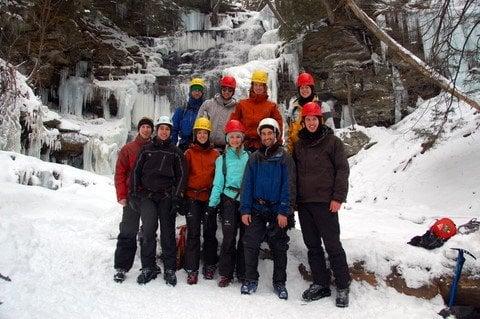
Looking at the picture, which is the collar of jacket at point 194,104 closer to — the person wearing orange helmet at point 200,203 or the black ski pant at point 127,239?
the person wearing orange helmet at point 200,203

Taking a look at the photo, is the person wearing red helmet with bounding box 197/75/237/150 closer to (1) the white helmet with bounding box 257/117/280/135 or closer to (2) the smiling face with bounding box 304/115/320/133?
(1) the white helmet with bounding box 257/117/280/135

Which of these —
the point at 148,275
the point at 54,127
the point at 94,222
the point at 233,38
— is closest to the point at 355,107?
the point at 233,38

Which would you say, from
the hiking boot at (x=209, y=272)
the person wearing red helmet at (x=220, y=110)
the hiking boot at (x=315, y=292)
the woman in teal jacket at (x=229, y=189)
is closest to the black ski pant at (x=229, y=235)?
the woman in teal jacket at (x=229, y=189)

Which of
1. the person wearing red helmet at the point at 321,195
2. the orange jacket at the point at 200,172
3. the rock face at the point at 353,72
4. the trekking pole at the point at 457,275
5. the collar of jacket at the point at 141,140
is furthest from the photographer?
the rock face at the point at 353,72

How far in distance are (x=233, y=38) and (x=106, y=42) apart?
246 inches

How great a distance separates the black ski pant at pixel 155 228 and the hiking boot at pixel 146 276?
5 cm

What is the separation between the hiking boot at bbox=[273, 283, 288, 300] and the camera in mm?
4156

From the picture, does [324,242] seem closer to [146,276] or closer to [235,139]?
[235,139]

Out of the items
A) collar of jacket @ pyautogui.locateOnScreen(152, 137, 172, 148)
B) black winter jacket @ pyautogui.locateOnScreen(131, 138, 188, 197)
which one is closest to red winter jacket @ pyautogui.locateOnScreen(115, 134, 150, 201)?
black winter jacket @ pyautogui.locateOnScreen(131, 138, 188, 197)

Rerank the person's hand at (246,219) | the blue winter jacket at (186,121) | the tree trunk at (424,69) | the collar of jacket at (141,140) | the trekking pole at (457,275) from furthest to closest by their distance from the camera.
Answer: the tree trunk at (424,69)
the blue winter jacket at (186,121)
the collar of jacket at (141,140)
the person's hand at (246,219)
the trekking pole at (457,275)

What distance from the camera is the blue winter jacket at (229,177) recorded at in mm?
4375

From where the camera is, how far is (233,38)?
67.9 feet

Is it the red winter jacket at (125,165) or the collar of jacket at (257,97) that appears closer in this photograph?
the red winter jacket at (125,165)

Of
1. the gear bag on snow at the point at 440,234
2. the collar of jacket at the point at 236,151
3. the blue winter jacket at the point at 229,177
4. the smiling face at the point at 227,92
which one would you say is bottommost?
the gear bag on snow at the point at 440,234
